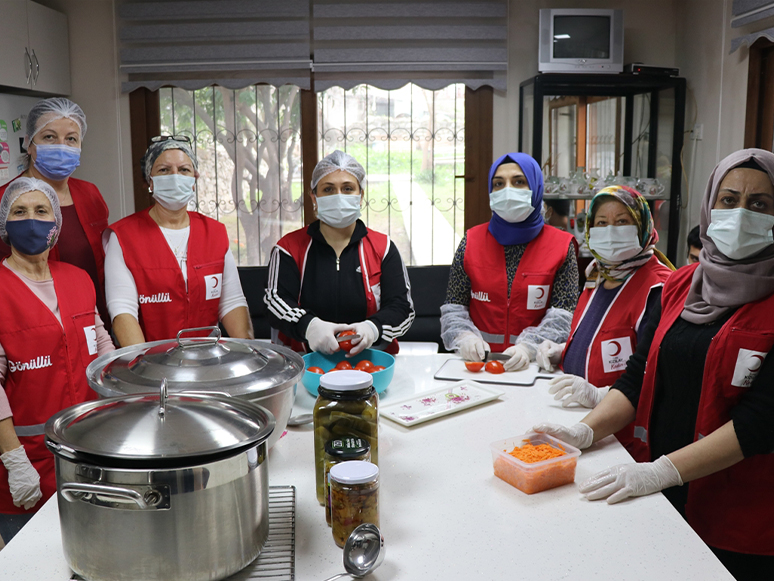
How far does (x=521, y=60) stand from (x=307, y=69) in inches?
55.1

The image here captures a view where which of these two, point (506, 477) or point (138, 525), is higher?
point (138, 525)

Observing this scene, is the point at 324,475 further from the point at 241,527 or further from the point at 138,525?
the point at 138,525

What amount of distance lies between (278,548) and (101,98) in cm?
400

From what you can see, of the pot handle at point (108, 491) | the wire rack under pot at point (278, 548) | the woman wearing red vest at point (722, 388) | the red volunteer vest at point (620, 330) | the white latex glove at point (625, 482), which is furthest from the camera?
the red volunteer vest at point (620, 330)

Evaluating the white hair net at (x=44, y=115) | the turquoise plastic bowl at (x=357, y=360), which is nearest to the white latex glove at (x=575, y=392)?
the turquoise plastic bowl at (x=357, y=360)

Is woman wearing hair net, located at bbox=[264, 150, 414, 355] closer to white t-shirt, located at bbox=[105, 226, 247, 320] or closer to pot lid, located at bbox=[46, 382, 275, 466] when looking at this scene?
white t-shirt, located at bbox=[105, 226, 247, 320]

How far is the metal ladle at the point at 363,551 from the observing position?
0.92 m

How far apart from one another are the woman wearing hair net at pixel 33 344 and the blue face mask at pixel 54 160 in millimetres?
313

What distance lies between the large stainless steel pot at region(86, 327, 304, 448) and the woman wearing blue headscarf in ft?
3.81

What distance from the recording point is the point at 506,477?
1221 millimetres

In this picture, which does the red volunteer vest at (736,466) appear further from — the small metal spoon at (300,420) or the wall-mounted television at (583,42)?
the wall-mounted television at (583,42)

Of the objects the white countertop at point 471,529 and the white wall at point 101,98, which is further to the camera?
the white wall at point 101,98

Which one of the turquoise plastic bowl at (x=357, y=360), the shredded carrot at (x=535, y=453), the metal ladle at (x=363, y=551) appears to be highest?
the turquoise plastic bowl at (x=357, y=360)

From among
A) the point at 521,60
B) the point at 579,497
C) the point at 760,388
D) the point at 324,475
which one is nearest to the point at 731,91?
the point at 521,60
